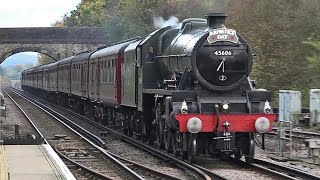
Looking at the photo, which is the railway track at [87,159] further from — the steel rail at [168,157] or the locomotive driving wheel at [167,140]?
the locomotive driving wheel at [167,140]

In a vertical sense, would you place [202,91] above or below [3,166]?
above

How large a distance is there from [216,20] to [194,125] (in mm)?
2360

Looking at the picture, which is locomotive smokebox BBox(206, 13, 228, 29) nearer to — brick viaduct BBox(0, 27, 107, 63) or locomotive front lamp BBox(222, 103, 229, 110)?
locomotive front lamp BBox(222, 103, 229, 110)

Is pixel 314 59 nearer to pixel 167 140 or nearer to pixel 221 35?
pixel 167 140

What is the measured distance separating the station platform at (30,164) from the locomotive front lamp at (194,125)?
262 centimetres

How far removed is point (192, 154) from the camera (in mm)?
12586

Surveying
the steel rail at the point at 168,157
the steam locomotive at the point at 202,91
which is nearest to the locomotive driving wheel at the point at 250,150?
the steam locomotive at the point at 202,91

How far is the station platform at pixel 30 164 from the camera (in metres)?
9.57

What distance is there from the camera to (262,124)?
1238 centimetres

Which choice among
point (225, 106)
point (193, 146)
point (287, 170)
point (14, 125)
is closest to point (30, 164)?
point (193, 146)

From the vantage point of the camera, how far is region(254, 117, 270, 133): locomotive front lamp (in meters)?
12.4

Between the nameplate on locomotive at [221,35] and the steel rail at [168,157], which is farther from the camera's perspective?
the nameplate on locomotive at [221,35]

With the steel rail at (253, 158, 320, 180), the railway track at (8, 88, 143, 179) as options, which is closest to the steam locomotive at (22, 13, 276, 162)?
the steel rail at (253, 158, 320, 180)

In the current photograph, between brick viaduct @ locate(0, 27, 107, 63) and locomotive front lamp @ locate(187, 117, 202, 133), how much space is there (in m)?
54.0
